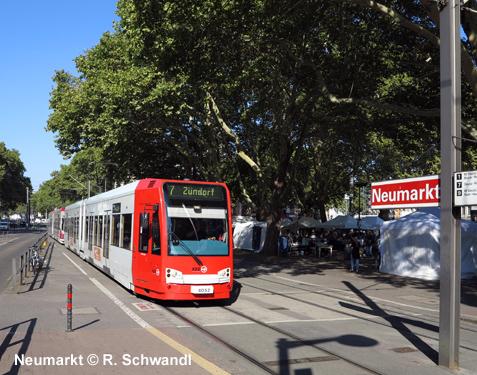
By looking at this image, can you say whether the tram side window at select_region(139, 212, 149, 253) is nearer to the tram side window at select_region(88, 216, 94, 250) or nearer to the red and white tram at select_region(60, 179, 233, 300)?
the red and white tram at select_region(60, 179, 233, 300)

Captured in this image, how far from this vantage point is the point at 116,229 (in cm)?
1609

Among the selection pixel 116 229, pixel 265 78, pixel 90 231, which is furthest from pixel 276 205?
pixel 116 229

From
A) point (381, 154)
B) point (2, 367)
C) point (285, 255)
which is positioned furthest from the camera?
point (381, 154)

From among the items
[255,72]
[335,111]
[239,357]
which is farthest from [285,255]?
[239,357]

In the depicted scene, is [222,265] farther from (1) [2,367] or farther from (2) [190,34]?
(2) [190,34]

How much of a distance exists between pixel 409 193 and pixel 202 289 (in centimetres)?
580

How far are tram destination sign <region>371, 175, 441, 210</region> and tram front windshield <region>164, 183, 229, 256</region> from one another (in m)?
4.83

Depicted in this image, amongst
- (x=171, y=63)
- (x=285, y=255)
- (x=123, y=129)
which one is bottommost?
(x=285, y=255)

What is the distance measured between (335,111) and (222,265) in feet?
45.4

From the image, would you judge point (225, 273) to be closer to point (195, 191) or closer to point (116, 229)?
point (195, 191)

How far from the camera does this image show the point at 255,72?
22516mm

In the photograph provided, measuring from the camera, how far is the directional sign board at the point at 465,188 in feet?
22.9

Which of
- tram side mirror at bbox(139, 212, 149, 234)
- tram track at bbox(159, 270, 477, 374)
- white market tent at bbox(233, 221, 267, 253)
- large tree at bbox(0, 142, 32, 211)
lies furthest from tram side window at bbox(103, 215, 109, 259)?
large tree at bbox(0, 142, 32, 211)

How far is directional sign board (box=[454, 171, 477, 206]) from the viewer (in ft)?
22.9
